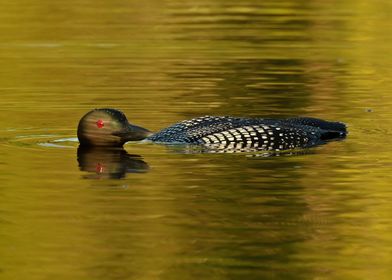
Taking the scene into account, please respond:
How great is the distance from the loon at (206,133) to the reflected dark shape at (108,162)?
9 cm

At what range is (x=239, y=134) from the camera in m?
12.6

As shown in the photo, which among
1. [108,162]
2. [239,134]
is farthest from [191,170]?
[239,134]

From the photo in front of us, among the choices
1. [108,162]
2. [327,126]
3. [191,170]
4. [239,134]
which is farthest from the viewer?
[327,126]

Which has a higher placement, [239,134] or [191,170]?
[239,134]

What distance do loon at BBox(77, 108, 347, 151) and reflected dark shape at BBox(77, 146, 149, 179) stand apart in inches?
3.4

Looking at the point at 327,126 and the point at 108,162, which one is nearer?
the point at 108,162

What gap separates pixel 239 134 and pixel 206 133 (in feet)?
0.92

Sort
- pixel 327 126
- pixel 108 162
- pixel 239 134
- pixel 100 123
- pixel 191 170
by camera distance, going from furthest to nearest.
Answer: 1. pixel 327 126
2. pixel 100 123
3. pixel 239 134
4. pixel 108 162
5. pixel 191 170

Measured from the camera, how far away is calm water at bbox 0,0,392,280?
866cm

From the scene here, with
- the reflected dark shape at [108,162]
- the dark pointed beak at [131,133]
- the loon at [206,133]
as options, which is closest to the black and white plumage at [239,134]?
the loon at [206,133]

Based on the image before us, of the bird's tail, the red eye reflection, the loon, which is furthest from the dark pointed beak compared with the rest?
the bird's tail

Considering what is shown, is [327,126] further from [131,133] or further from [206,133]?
[131,133]

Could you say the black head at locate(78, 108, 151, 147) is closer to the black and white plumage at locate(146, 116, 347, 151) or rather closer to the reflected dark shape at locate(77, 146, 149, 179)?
the reflected dark shape at locate(77, 146, 149, 179)

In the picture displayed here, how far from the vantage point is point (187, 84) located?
1752 cm
